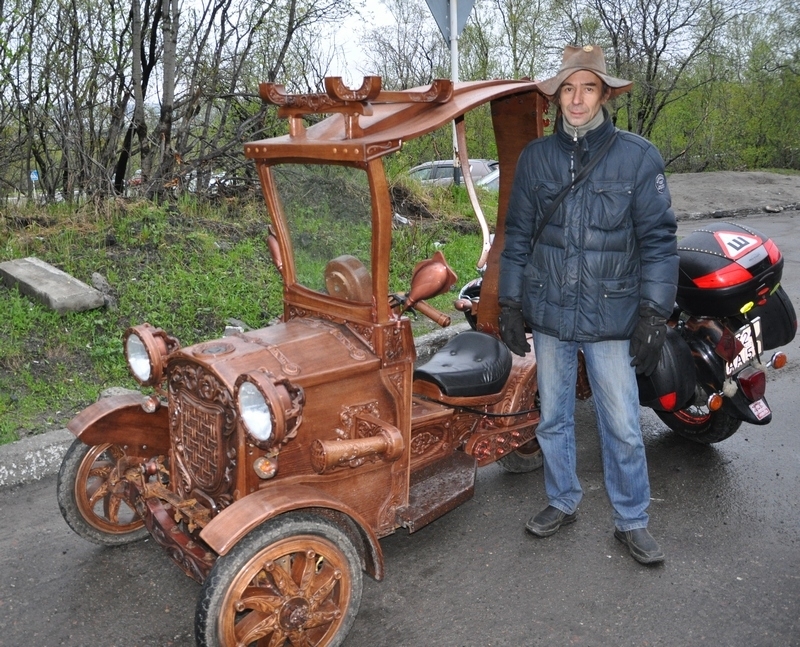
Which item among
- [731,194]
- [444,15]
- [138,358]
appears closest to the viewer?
[138,358]

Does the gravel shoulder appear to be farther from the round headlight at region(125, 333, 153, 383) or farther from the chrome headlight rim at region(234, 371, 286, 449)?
the chrome headlight rim at region(234, 371, 286, 449)

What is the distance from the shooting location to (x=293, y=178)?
311 centimetres

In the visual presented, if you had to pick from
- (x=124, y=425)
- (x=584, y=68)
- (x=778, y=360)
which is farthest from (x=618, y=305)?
(x=124, y=425)

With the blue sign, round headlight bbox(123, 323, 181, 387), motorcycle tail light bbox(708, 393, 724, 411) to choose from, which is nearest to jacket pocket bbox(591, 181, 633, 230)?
motorcycle tail light bbox(708, 393, 724, 411)

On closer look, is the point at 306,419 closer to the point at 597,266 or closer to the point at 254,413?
the point at 254,413

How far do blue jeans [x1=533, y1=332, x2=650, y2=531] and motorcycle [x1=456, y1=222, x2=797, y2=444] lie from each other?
43 centimetres

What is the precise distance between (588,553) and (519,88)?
205 cm

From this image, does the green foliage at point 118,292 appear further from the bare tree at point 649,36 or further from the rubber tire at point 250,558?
the bare tree at point 649,36

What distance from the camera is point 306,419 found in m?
2.74

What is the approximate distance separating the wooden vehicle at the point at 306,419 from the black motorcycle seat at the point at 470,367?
0.01 metres

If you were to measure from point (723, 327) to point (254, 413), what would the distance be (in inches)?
97.8

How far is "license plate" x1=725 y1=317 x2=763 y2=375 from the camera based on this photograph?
377cm

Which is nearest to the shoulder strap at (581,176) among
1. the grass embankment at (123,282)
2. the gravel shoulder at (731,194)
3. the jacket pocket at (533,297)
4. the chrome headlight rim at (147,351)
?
the jacket pocket at (533,297)

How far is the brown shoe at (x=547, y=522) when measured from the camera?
11.4 feet
